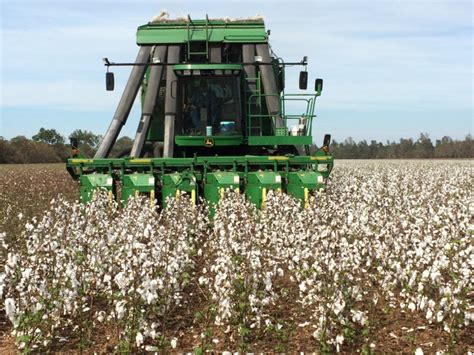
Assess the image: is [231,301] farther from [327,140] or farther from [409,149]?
[409,149]

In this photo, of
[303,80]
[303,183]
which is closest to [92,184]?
[303,183]

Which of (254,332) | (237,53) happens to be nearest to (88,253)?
(254,332)

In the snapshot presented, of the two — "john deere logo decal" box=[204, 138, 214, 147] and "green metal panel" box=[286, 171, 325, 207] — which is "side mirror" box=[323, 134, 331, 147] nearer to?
"green metal panel" box=[286, 171, 325, 207]

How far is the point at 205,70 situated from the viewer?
45.2 ft

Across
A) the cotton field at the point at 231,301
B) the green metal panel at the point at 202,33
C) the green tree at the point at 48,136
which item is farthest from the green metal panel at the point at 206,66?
the green tree at the point at 48,136

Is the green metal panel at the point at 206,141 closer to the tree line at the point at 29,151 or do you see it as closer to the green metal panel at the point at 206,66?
the green metal panel at the point at 206,66

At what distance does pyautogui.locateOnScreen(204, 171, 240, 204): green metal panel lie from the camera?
1257 centimetres

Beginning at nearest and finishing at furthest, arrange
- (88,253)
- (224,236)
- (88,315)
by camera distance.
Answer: (88,315), (88,253), (224,236)

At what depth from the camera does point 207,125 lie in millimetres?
13711

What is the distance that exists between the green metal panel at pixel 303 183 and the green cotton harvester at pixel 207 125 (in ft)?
0.07

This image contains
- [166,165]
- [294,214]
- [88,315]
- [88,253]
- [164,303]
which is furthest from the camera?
[166,165]

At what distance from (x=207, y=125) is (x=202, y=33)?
2.40 meters

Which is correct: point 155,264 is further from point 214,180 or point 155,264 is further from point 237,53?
point 237,53

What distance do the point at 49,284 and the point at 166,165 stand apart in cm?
686
